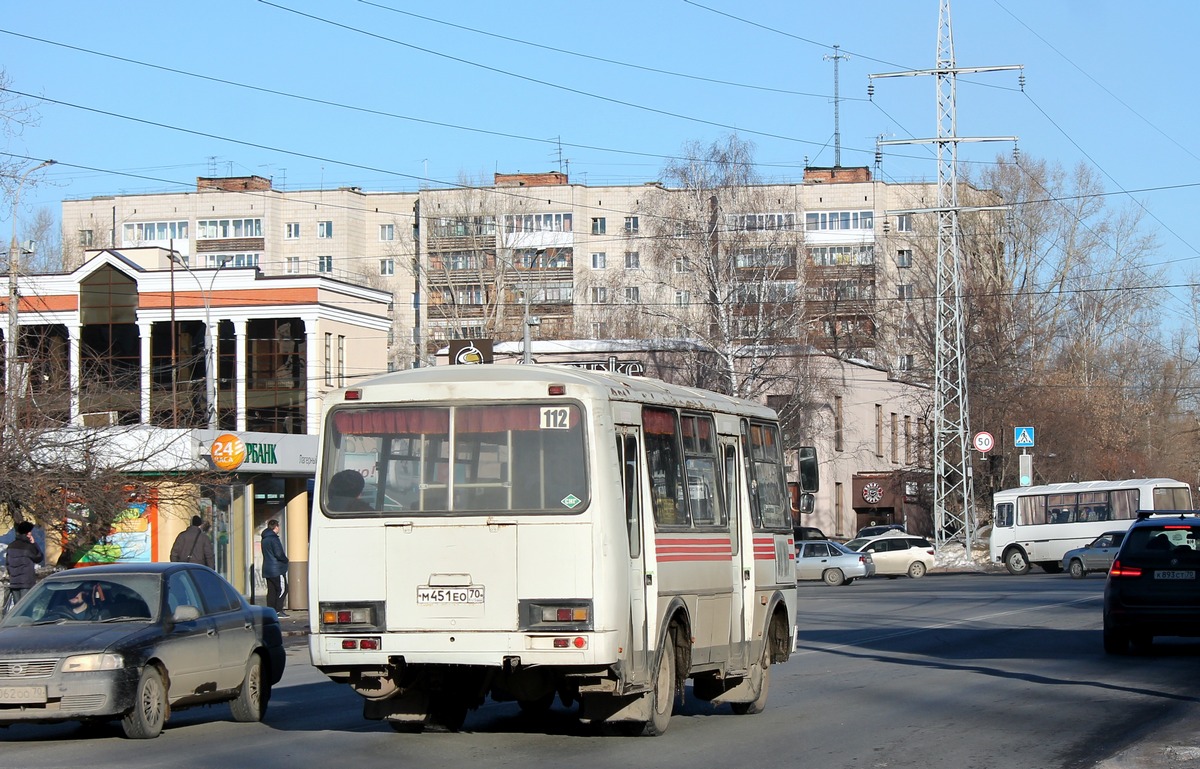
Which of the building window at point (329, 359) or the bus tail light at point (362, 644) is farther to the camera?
the building window at point (329, 359)

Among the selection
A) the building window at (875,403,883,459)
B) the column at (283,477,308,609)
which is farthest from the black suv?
the building window at (875,403,883,459)

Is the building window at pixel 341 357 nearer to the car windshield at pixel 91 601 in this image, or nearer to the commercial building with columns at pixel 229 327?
the commercial building with columns at pixel 229 327

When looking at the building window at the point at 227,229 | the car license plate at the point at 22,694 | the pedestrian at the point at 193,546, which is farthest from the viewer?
the building window at the point at 227,229

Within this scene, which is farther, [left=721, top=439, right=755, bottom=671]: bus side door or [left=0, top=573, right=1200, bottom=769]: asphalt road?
[left=721, top=439, right=755, bottom=671]: bus side door

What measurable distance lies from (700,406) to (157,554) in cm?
2161

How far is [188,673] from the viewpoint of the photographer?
42.6 ft

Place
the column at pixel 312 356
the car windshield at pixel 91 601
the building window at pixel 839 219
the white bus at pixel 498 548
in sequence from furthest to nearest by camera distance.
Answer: the building window at pixel 839 219 → the column at pixel 312 356 → the car windshield at pixel 91 601 → the white bus at pixel 498 548

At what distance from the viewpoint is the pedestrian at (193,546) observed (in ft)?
85.9

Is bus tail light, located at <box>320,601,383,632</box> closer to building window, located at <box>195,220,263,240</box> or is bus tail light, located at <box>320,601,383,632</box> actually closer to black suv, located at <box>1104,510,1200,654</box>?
black suv, located at <box>1104,510,1200,654</box>

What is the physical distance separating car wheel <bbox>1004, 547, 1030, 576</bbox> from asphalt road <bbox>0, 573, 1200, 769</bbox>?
31.5 metres

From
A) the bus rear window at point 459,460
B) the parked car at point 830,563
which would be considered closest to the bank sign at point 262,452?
the parked car at point 830,563

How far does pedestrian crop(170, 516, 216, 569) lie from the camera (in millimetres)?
26188

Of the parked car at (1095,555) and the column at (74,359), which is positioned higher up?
the column at (74,359)

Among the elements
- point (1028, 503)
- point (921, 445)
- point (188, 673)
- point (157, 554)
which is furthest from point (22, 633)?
point (921, 445)
